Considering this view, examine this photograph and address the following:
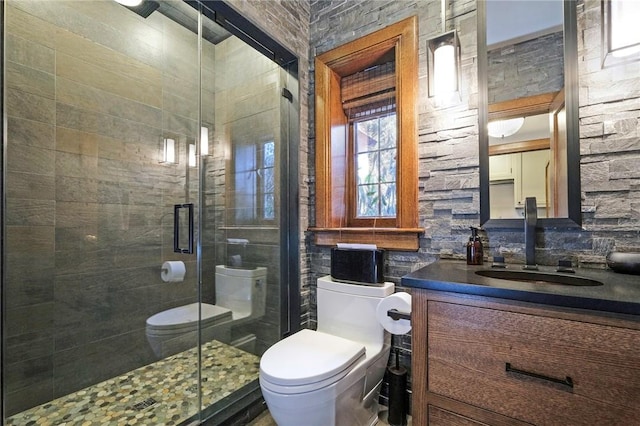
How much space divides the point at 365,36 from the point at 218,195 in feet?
4.72

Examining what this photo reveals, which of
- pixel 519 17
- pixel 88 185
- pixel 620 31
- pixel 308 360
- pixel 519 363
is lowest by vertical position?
pixel 308 360

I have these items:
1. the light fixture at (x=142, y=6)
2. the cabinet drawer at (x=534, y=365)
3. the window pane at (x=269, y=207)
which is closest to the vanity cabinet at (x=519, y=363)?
the cabinet drawer at (x=534, y=365)

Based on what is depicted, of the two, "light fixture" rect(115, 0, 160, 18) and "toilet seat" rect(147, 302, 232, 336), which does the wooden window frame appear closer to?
"toilet seat" rect(147, 302, 232, 336)

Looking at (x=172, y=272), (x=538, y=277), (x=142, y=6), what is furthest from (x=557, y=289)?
(x=142, y=6)

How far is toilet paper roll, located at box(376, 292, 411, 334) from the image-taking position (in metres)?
1.37

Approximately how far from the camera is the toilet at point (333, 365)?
1.12m

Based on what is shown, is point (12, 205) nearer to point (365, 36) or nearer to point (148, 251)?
point (148, 251)

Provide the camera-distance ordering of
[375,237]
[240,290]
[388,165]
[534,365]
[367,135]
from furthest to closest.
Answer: [240,290]
[367,135]
[388,165]
[375,237]
[534,365]

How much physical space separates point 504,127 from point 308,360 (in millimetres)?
1410

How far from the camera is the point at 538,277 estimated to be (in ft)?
3.74

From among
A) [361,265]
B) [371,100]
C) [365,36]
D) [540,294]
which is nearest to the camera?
[540,294]

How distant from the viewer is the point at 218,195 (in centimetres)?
205

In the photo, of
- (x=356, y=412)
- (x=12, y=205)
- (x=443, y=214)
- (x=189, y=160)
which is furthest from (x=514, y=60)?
(x=12, y=205)

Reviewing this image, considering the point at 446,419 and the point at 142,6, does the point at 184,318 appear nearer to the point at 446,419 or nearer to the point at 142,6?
the point at 446,419
